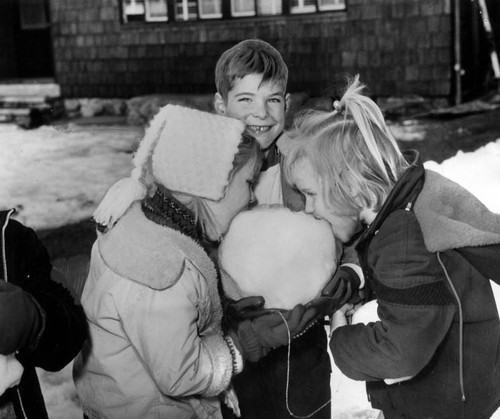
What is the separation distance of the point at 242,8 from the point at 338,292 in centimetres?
578

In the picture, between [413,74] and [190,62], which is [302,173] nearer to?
[413,74]

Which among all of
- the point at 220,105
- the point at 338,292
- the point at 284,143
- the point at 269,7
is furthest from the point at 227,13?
the point at 338,292

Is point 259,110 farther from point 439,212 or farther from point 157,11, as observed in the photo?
point 157,11

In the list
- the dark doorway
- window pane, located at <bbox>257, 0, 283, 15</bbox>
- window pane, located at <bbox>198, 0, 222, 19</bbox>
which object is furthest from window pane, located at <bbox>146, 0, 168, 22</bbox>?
the dark doorway

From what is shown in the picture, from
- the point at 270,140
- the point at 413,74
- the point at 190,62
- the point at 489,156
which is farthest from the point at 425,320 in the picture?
the point at 190,62

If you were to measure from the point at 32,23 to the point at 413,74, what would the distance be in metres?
4.87

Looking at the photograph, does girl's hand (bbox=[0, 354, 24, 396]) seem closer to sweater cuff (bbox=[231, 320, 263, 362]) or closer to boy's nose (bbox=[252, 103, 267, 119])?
sweater cuff (bbox=[231, 320, 263, 362])

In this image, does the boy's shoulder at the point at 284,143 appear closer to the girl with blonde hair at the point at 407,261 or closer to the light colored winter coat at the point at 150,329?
the girl with blonde hair at the point at 407,261

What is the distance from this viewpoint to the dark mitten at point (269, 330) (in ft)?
3.89

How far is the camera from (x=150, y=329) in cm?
106

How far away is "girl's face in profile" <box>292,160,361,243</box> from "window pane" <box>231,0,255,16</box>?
5.64 meters

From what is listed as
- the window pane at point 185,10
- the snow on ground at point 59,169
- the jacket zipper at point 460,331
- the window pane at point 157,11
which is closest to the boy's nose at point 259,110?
the jacket zipper at point 460,331

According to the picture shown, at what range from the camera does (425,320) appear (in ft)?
3.49

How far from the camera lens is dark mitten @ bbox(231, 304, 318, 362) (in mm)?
1187
